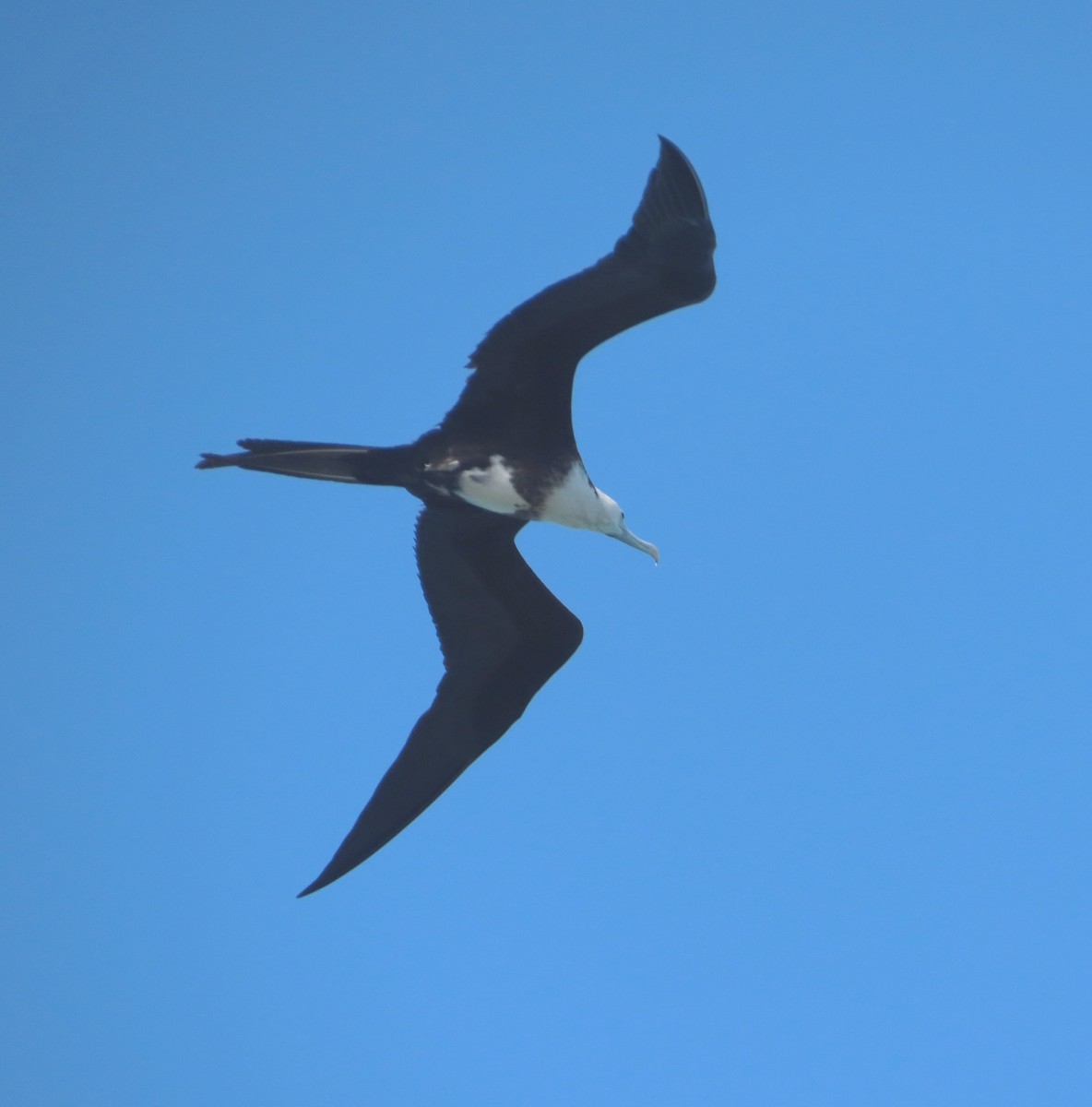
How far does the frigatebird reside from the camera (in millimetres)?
6906

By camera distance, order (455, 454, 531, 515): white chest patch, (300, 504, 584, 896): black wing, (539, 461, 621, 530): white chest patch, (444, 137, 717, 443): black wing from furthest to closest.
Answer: (300, 504, 584, 896): black wing
(539, 461, 621, 530): white chest patch
(455, 454, 531, 515): white chest patch
(444, 137, 717, 443): black wing

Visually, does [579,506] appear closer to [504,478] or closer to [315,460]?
[504,478]

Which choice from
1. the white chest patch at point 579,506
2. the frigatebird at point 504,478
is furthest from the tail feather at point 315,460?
the white chest patch at point 579,506

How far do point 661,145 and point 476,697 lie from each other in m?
2.83

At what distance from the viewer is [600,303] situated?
7035mm

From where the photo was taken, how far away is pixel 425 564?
802cm

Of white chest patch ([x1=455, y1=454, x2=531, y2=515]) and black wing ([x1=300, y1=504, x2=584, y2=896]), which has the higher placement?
white chest patch ([x1=455, y1=454, x2=531, y2=515])

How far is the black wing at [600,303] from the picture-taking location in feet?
22.4

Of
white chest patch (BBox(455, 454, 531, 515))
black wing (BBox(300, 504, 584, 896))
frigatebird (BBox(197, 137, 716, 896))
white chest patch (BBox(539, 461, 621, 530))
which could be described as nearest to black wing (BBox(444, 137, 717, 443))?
frigatebird (BBox(197, 137, 716, 896))

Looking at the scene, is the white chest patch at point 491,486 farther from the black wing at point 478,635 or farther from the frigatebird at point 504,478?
the black wing at point 478,635

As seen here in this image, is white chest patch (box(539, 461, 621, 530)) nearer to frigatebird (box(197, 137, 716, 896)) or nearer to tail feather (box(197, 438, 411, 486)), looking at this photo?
A: frigatebird (box(197, 137, 716, 896))

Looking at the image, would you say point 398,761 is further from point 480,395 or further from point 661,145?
point 661,145

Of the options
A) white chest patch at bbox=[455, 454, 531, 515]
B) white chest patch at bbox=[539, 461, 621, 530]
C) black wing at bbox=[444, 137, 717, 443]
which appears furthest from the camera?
white chest patch at bbox=[539, 461, 621, 530]

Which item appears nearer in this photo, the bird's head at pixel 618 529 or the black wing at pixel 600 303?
the black wing at pixel 600 303
